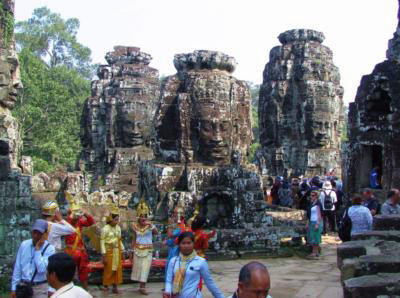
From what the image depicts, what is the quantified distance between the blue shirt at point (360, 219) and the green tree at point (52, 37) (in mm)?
40147

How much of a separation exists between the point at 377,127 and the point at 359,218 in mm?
5554

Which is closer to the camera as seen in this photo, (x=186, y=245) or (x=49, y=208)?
(x=186, y=245)

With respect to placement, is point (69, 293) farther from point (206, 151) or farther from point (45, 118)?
point (45, 118)

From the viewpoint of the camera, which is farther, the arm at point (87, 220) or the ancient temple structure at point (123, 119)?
the ancient temple structure at point (123, 119)

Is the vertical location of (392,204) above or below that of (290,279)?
above

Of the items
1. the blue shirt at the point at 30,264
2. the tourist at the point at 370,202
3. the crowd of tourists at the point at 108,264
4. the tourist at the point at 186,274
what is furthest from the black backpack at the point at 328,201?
the blue shirt at the point at 30,264

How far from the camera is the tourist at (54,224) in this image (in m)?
5.32

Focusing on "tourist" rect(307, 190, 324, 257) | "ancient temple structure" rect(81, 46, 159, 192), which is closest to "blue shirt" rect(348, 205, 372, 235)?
"tourist" rect(307, 190, 324, 257)

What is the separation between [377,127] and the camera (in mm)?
12523

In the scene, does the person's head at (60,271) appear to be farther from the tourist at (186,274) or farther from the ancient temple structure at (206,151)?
the ancient temple structure at (206,151)

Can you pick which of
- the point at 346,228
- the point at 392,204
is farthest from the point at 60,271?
the point at 392,204

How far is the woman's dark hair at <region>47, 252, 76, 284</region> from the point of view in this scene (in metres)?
3.27

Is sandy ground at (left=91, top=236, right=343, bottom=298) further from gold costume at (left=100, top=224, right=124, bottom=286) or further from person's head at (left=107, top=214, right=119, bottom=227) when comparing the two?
person's head at (left=107, top=214, right=119, bottom=227)

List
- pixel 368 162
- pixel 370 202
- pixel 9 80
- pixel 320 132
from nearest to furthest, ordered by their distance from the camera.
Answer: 1. pixel 370 202
2. pixel 9 80
3. pixel 368 162
4. pixel 320 132
